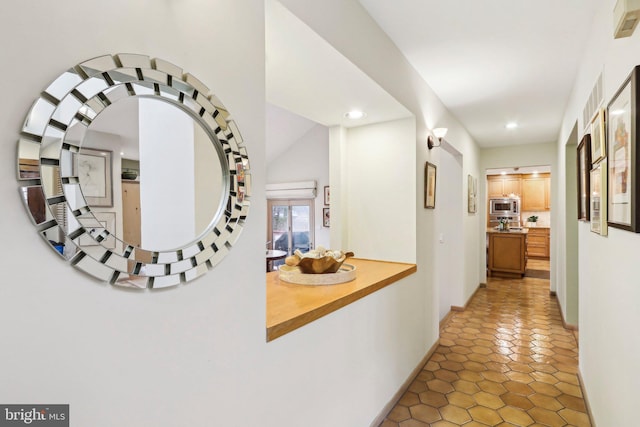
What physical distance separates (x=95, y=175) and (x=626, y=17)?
1.63 meters

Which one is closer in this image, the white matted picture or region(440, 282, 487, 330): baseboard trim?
the white matted picture

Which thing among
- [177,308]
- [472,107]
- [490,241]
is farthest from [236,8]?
[490,241]

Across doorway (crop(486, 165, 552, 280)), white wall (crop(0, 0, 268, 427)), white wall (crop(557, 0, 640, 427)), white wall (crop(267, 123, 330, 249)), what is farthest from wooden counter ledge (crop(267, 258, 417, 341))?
doorway (crop(486, 165, 552, 280))

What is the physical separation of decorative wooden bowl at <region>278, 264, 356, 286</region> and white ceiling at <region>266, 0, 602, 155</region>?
1.14 meters

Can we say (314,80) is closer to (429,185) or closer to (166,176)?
(166,176)

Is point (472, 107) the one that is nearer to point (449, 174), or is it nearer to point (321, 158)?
point (449, 174)

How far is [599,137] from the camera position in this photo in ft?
5.51

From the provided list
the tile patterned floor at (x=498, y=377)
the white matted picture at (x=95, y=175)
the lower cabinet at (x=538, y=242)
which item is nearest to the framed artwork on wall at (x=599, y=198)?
the tile patterned floor at (x=498, y=377)

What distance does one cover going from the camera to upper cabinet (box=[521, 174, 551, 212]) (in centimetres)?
858

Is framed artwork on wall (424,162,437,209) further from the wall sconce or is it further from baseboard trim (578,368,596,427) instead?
baseboard trim (578,368,596,427)

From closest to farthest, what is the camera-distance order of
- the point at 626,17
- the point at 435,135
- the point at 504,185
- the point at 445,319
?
1. the point at 626,17
2. the point at 435,135
3. the point at 445,319
4. the point at 504,185

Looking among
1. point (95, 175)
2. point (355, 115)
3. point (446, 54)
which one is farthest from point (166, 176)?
point (446, 54)

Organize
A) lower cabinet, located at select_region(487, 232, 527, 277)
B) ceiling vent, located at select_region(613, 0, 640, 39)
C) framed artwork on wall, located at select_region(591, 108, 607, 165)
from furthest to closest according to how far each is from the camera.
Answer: lower cabinet, located at select_region(487, 232, 527, 277) < framed artwork on wall, located at select_region(591, 108, 607, 165) < ceiling vent, located at select_region(613, 0, 640, 39)

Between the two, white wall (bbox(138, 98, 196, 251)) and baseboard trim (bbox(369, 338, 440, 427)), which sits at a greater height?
white wall (bbox(138, 98, 196, 251))
